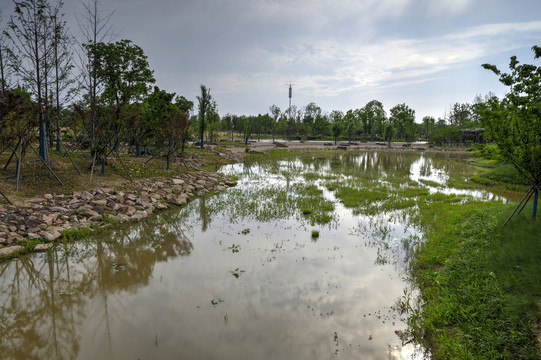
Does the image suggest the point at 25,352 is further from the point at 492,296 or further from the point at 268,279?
the point at 492,296

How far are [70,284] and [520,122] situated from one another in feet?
52.3

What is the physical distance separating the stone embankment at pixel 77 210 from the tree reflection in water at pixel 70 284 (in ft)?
3.03

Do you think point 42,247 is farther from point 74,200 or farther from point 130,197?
point 130,197

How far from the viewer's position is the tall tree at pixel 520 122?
29.2 feet

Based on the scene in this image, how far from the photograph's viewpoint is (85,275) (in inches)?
346

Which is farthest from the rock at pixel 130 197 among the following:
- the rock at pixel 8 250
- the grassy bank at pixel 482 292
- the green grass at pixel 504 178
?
the green grass at pixel 504 178

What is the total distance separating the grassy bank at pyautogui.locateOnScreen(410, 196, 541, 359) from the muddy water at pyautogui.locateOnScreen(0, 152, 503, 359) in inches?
27.4

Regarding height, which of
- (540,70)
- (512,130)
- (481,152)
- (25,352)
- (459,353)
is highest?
(540,70)

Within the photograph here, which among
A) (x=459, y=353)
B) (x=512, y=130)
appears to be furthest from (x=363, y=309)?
(x=512, y=130)

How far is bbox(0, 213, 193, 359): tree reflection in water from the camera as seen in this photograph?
239 inches

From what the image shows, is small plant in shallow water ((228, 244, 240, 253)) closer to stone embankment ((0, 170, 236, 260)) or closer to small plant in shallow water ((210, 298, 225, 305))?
small plant in shallow water ((210, 298, 225, 305))

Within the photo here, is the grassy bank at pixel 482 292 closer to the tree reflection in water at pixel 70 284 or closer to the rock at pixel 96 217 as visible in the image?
the tree reflection in water at pixel 70 284

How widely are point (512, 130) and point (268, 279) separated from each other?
10141 millimetres

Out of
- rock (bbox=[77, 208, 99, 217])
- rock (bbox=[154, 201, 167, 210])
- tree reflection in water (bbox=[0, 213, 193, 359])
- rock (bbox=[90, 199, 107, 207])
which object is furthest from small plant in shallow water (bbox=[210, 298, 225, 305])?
rock (bbox=[154, 201, 167, 210])
